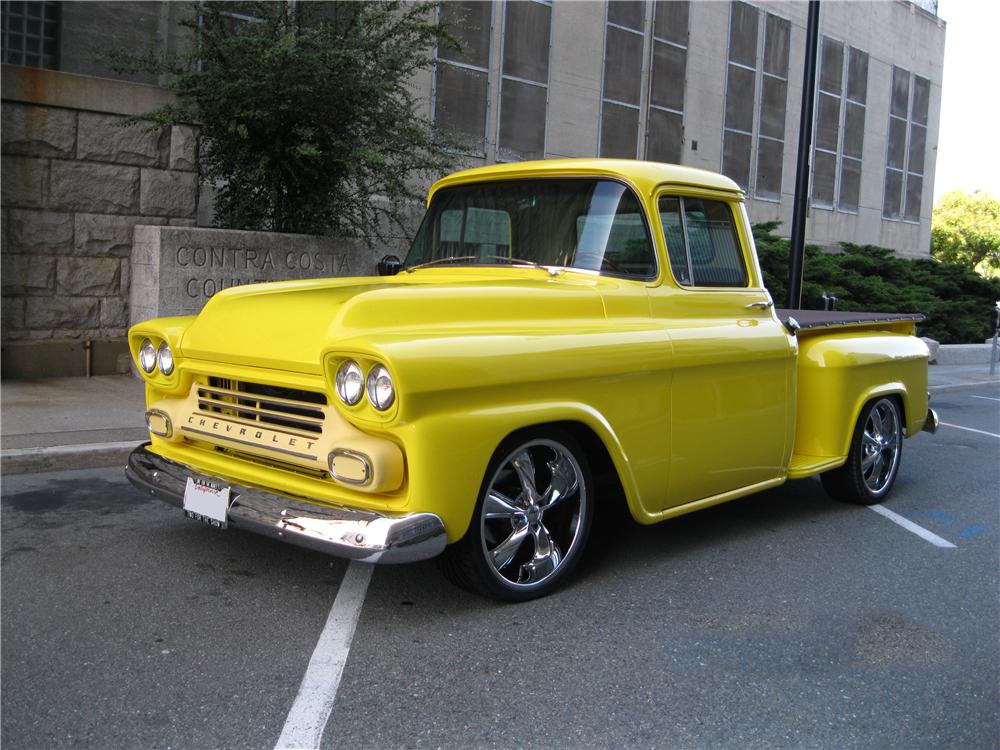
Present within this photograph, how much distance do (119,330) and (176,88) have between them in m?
2.43

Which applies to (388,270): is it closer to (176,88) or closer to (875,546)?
(875,546)

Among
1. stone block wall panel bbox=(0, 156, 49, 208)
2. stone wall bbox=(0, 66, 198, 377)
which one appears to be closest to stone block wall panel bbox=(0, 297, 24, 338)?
stone wall bbox=(0, 66, 198, 377)

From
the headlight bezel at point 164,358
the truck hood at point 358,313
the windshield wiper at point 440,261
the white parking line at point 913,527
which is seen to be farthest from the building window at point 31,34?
the white parking line at point 913,527

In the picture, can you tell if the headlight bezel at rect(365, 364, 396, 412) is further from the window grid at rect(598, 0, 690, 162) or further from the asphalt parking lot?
the window grid at rect(598, 0, 690, 162)

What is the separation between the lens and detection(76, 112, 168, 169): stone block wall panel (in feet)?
30.9

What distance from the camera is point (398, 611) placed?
420 cm

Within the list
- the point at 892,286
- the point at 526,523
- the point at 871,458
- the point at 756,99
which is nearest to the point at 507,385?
the point at 526,523

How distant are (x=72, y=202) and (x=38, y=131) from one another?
A: 2.21 ft

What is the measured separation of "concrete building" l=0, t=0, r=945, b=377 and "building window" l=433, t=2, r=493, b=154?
0.12ft

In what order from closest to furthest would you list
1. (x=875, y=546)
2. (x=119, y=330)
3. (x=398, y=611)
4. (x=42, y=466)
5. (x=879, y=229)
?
(x=398, y=611), (x=875, y=546), (x=42, y=466), (x=119, y=330), (x=879, y=229)

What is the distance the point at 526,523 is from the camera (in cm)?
435

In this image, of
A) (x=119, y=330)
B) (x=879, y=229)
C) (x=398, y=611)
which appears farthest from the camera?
(x=879, y=229)

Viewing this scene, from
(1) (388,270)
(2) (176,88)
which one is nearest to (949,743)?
(1) (388,270)

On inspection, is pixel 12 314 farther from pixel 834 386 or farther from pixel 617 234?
pixel 834 386
